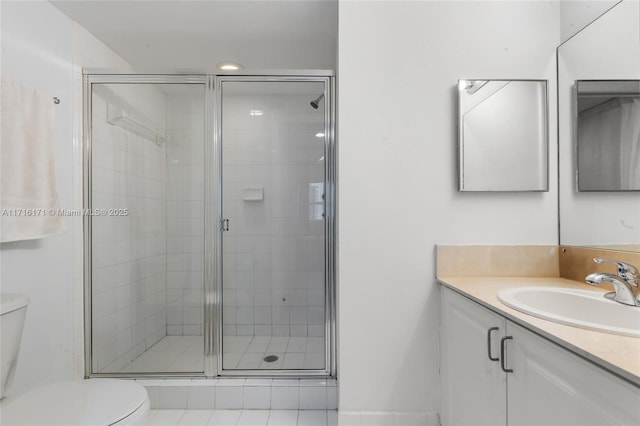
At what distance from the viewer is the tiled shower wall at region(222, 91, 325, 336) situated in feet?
6.56

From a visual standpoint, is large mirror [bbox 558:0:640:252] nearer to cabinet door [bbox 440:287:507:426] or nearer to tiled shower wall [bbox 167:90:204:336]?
cabinet door [bbox 440:287:507:426]

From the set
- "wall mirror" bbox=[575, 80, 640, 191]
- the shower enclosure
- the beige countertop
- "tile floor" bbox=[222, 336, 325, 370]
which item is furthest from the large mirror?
"tile floor" bbox=[222, 336, 325, 370]

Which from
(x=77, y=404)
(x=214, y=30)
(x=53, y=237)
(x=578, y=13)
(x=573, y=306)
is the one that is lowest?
(x=77, y=404)

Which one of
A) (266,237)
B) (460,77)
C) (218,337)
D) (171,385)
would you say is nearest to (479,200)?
(460,77)

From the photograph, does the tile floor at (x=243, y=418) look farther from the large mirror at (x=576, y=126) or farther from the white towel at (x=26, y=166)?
the large mirror at (x=576, y=126)

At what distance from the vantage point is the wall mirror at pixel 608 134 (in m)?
1.15

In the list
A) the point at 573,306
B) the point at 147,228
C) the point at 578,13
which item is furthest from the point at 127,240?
the point at 578,13

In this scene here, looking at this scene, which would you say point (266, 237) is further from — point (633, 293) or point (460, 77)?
point (633, 293)

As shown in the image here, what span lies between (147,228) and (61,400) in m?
1.15

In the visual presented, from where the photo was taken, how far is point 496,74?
59.0 inches

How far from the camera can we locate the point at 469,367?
117 cm

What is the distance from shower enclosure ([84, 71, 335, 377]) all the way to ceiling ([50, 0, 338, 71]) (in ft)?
0.94

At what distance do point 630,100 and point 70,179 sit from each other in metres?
2.67

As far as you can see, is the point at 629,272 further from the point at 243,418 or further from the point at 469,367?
the point at 243,418
